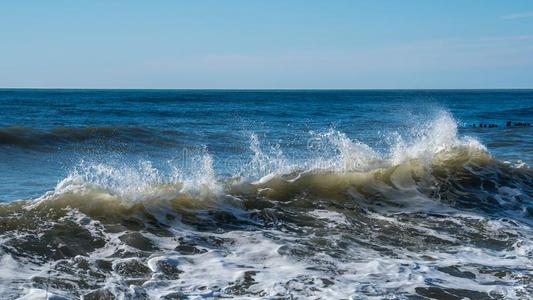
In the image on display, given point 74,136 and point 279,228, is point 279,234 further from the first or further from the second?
A: point 74,136

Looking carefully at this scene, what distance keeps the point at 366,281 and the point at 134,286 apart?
2.45 m

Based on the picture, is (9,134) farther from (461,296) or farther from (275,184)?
(461,296)

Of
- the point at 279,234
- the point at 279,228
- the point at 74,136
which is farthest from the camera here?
the point at 74,136

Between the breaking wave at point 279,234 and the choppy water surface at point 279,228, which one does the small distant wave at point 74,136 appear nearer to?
the choppy water surface at point 279,228

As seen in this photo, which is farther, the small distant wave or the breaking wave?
the small distant wave

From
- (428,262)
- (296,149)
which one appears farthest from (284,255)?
(296,149)

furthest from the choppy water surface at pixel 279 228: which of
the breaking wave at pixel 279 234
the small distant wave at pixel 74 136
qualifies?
the small distant wave at pixel 74 136

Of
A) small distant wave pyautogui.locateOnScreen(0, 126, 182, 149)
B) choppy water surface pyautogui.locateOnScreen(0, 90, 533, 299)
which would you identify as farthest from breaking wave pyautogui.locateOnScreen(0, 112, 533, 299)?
small distant wave pyautogui.locateOnScreen(0, 126, 182, 149)

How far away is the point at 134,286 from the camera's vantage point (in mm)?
6188

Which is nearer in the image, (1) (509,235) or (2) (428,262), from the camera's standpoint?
(2) (428,262)

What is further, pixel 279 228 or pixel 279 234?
pixel 279 228

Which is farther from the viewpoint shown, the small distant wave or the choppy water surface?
the small distant wave

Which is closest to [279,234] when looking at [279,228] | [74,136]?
[279,228]

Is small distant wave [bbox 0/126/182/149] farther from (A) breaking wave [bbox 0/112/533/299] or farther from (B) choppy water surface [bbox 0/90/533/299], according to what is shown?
(A) breaking wave [bbox 0/112/533/299]
